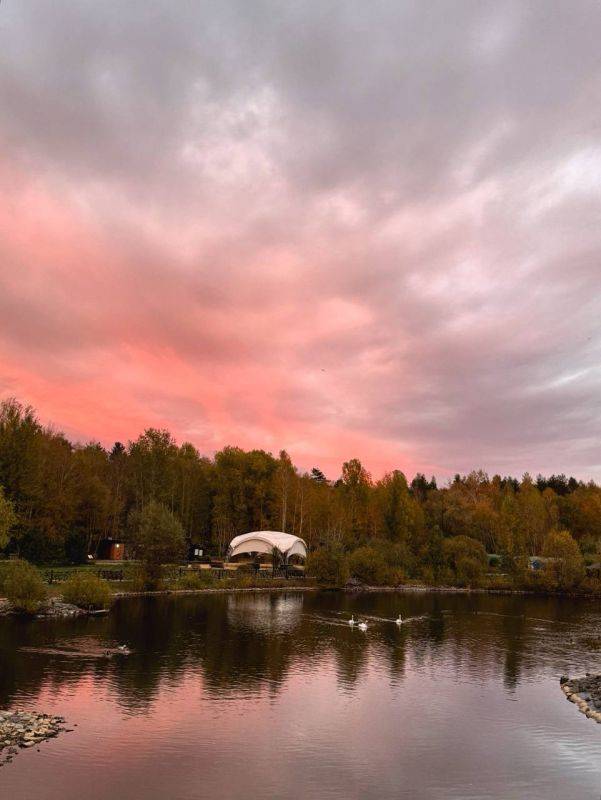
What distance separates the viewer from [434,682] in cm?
3145

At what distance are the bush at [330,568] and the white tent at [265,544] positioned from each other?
8.23 m

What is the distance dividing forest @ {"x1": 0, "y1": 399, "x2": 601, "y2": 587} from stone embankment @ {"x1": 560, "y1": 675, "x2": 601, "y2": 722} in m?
50.4

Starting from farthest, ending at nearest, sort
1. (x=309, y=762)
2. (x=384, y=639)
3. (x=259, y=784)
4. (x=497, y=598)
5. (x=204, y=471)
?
(x=204, y=471)
(x=497, y=598)
(x=384, y=639)
(x=309, y=762)
(x=259, y=784)

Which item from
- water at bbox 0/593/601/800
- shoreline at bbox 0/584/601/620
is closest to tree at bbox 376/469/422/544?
shoreline at bbox 0/584/601/620

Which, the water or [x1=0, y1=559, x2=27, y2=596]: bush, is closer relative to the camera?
the water

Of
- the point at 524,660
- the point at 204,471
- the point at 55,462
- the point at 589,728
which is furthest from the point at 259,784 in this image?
the point at 204,471

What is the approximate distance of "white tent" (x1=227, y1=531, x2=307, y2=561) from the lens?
3514 inches

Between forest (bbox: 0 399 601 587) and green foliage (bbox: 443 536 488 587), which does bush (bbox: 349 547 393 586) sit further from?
green foliage (bbox: 443 536 488 587)

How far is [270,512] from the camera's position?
363 feet

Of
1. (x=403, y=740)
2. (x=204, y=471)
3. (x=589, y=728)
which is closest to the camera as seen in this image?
(x=403, y=740)

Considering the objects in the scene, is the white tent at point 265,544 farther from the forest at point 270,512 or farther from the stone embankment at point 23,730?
the stone embankment at point 23,730

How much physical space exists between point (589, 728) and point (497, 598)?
186ft

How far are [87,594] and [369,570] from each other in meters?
44.7

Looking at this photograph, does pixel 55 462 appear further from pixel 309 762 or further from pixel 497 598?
pixel 309 762
